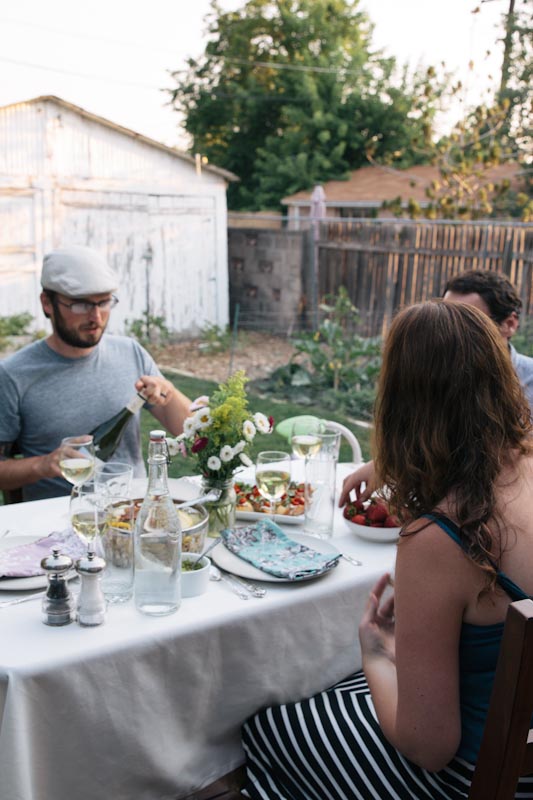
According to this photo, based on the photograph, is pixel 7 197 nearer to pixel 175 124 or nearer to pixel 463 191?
pixel 463 191

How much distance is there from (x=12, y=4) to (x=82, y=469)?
1779 cm

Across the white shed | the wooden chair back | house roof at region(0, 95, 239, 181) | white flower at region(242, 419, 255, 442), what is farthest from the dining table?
house roof at region(0, 95, 239, 181)

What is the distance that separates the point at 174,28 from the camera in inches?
832

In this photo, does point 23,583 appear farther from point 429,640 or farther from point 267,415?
point 267,415

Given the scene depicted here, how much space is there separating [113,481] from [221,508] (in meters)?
0.33

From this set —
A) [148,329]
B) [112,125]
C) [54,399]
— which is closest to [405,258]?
[148,329]

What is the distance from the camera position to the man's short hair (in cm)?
310

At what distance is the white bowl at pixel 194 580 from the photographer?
73.6 inches

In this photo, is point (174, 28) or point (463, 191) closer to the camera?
point (463, 191)

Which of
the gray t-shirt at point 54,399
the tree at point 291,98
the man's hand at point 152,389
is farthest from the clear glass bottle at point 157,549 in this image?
the tree at point 291,98

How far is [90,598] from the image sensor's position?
1717 mm

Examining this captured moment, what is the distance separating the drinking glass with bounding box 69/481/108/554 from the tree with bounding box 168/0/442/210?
17925mm

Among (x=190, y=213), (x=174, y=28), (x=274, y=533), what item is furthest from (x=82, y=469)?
(x=174, y=28)

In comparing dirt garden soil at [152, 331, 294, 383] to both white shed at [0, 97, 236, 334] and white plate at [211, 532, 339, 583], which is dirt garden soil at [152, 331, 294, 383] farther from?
white plate at [211, 532, 339, 583]
